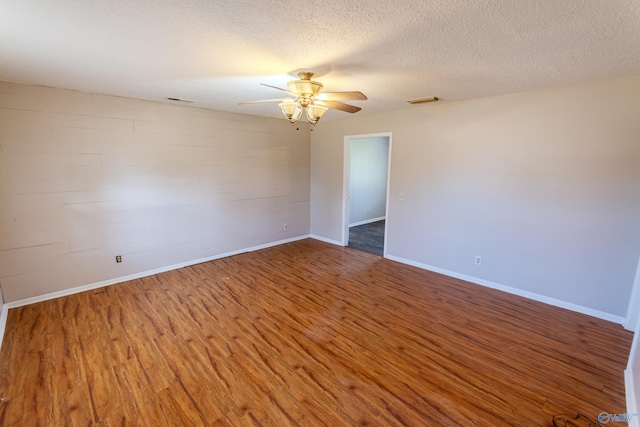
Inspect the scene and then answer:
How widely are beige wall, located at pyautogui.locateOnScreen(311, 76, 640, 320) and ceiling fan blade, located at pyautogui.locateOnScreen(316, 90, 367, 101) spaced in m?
2.10

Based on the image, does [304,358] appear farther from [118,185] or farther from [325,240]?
[325,240]

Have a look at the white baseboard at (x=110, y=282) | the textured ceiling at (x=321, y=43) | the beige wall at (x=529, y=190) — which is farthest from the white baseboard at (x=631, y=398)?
the white baseboard at (x=110, y=282)

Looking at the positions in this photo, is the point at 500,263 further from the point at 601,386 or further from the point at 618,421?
the point at 618,421

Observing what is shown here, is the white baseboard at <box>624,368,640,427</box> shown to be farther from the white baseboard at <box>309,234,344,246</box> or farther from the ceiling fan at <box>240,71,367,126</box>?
the white baseboard at <box>309,234,344,246</box>

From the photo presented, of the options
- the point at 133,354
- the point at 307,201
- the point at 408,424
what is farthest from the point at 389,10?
the point at 307,201

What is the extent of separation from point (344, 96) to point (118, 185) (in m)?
3.14

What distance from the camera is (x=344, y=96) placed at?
2.35m

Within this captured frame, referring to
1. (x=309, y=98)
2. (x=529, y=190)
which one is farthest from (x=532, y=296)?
(x=309, y=98)

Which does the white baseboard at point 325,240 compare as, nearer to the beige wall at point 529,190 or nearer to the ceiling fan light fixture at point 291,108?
the beige wall at point 529,190

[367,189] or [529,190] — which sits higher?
[529,190]

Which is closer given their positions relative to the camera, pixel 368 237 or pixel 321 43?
pixel 321 43

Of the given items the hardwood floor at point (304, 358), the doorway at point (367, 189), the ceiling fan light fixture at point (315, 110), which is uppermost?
the ceiling fan light fixture at point (315, 110)

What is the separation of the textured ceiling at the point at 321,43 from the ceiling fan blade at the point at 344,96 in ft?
0.71

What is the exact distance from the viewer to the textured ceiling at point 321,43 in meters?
1.50
